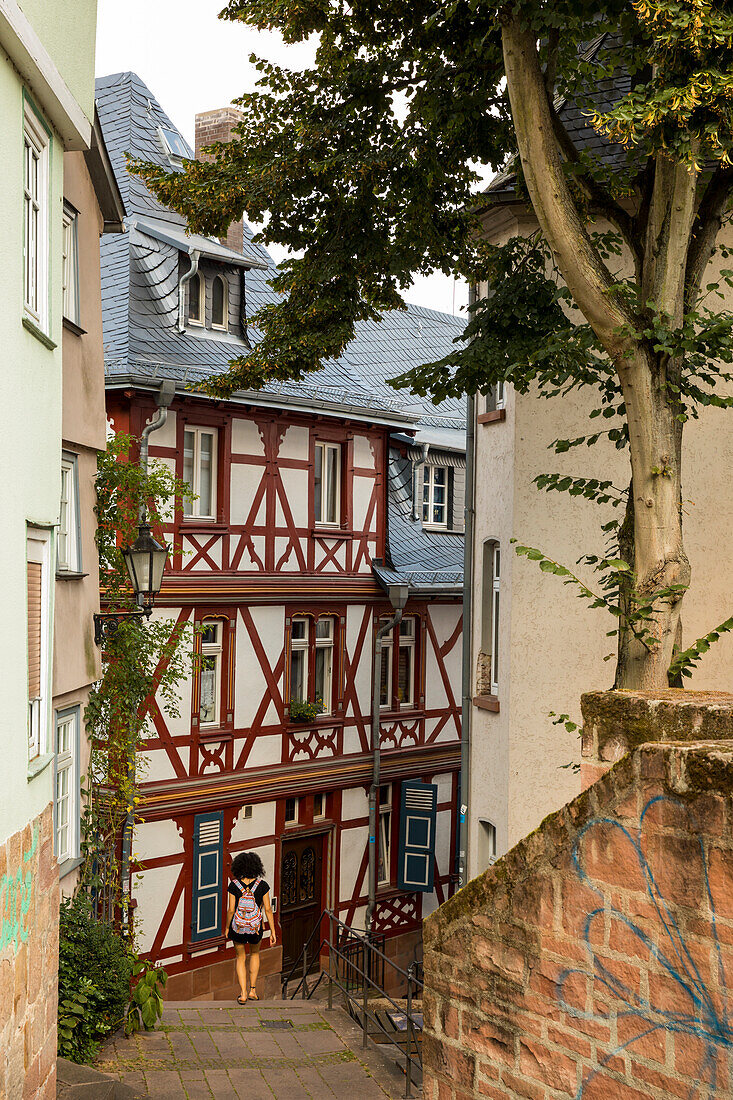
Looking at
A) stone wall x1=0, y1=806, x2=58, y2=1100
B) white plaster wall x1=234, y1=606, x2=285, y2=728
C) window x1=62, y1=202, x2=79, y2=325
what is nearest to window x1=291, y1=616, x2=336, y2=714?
white plaster wall x1=234, y1=606, x2=285, y2=728

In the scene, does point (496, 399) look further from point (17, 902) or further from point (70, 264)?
point (17, 902)

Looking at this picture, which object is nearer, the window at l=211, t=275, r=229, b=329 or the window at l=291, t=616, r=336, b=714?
the window at l=211, t=275, r=229, b=329

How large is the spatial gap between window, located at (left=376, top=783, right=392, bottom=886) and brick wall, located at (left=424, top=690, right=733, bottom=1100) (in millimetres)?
15606

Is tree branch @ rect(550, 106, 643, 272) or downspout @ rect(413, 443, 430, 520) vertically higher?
tree branch @ rect(550, 106, 643, 272)

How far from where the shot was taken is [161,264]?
17.4m

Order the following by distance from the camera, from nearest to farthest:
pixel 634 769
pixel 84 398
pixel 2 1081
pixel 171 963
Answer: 1. pixel 634 769
2. pixel 2 1081
3. pixel 84 398
4. pixel 171 963

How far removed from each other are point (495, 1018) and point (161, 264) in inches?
577

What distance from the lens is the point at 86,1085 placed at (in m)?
8.01

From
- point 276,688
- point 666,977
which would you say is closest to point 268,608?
point 276,688

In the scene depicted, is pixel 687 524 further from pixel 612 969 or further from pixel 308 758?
pixel 308 758

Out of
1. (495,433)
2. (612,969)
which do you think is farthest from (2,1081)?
(495,433)

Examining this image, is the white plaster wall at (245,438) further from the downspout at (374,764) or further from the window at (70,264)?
the window at (70,264)

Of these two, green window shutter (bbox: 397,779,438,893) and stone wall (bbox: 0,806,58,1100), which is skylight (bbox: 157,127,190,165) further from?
stone wall (bbox: 0,806,58,1100)

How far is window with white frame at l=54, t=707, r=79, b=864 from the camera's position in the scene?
10641 mm
